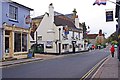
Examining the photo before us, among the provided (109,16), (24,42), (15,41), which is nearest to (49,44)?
(24,42)

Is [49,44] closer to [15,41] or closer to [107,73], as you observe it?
[15,41]

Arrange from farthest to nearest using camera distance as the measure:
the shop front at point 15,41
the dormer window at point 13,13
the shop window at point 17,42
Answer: the shop window at point 17,42 → the dormer window at point 13,13 → the shop front at point 15,41

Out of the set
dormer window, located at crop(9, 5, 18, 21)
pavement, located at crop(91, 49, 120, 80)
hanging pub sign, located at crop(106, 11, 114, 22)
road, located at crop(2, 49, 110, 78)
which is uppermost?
dormer window, located at crop(9, 5, 18, 21)

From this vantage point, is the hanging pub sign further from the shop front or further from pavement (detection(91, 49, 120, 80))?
the shop front

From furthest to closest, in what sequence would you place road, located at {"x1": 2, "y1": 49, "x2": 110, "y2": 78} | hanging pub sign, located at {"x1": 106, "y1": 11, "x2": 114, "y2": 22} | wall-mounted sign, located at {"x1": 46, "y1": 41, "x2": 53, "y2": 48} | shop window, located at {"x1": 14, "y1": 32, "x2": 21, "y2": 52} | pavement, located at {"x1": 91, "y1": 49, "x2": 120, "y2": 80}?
1. wall-mounted sign, located at {"x1": 46, "y1": 41, "x2": 53, "y2": 48}
2. shop window, located at {"x1": 14, "y1": 32, "x2": 21, "y2": 52}
3. hanging pub sign, located at {"x1": 106, "y1": 11, "x2": 114, "y2": 22}
4. road, located at {"x1": 2, "y1": 49, "x2": 110, "y2": 78}
5. pavement, located at {"x1": 91, "y1": 49, "x2": 120, "y2": 80}

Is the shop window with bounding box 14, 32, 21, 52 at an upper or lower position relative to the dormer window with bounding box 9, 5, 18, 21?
lower

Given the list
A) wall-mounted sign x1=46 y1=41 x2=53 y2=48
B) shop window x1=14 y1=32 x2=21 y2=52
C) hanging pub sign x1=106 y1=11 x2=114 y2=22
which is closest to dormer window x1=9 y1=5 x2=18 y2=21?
shop window x1=14 y1=32 x2=21 y2=52

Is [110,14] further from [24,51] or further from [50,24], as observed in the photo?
[50,24]

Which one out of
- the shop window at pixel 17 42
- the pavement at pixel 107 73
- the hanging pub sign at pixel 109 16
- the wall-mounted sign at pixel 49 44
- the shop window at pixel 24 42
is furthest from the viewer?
the wall-mounted sign at pixel 49 44

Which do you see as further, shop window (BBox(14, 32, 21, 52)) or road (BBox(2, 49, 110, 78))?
shop window (BBox(14, 32, 21, 52))

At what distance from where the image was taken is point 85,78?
583 inches

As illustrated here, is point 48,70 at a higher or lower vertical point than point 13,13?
lower

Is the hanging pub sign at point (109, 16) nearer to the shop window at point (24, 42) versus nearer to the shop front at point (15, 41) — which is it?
the shop front at point (15, 41)

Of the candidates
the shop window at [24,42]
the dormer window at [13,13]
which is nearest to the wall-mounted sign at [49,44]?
the shop window at [24,42]
